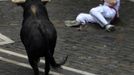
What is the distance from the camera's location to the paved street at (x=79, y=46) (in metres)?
8.87

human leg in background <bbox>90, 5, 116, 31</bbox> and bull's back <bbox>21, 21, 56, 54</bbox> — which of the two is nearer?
bull's back <bbox>21, 21, 56, 54</bbox>

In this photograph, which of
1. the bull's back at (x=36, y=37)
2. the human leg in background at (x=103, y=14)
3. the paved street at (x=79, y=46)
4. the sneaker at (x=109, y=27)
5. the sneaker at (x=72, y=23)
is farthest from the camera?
the sneaker at (x=72, y=23)

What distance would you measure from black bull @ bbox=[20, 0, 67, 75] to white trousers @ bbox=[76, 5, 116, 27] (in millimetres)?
3385

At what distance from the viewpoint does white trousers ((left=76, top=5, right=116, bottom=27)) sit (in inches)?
448

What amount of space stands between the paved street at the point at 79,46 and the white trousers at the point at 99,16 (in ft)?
0.49

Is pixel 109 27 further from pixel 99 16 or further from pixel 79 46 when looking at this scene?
pixel 79 46

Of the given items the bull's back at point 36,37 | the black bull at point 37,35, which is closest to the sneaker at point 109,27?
the black bull at point 37,35

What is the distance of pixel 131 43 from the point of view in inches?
409

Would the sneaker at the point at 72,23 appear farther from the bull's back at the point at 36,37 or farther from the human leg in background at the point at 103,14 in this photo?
the bull's back at the point at 36,37

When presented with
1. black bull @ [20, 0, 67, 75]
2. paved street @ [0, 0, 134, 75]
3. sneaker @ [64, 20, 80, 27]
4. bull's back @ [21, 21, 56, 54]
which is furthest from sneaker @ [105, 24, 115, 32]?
bull's back @ [21, 21, 56, 54]

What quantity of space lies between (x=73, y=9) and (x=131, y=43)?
3037 mm

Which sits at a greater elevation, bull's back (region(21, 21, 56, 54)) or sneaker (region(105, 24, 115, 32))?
bull's back (region(21, 21, 56, 54))

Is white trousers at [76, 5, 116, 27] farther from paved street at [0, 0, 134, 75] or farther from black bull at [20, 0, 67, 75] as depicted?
black bull at [20, 0, 67, 75]

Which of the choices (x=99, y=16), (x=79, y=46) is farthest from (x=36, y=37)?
(x=99, y=16)
